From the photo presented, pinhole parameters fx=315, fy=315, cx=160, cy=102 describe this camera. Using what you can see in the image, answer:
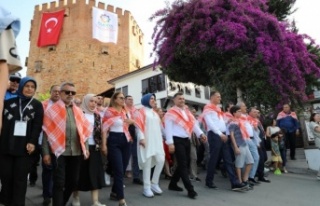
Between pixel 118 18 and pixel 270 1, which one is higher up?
pixel 118 18

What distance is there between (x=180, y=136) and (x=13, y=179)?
296cm

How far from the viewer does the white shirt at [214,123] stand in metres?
5.97

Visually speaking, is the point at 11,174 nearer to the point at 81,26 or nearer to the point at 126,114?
the point at 126,114

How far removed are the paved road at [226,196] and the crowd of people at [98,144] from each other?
193 millimetres

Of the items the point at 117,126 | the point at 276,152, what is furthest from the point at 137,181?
the point at 276,152

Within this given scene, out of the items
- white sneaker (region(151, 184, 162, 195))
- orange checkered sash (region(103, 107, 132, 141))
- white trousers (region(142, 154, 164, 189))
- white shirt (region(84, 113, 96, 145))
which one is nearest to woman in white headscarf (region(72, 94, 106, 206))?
white shirt (region(84, 113, 96, 145))

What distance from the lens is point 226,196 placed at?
5.48 meters

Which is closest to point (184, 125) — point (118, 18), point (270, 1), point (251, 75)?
point (251, 75)

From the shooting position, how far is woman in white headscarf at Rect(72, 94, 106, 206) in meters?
4.48

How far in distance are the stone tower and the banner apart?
0.59 m

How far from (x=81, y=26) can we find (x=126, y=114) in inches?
1520

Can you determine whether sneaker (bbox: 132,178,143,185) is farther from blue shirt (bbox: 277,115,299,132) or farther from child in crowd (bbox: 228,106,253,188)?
blue shirt (bbox: 277,115,299,132)

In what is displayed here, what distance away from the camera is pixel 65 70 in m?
40.0

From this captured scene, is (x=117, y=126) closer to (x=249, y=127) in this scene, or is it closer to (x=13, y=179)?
(x=13, y=179)
